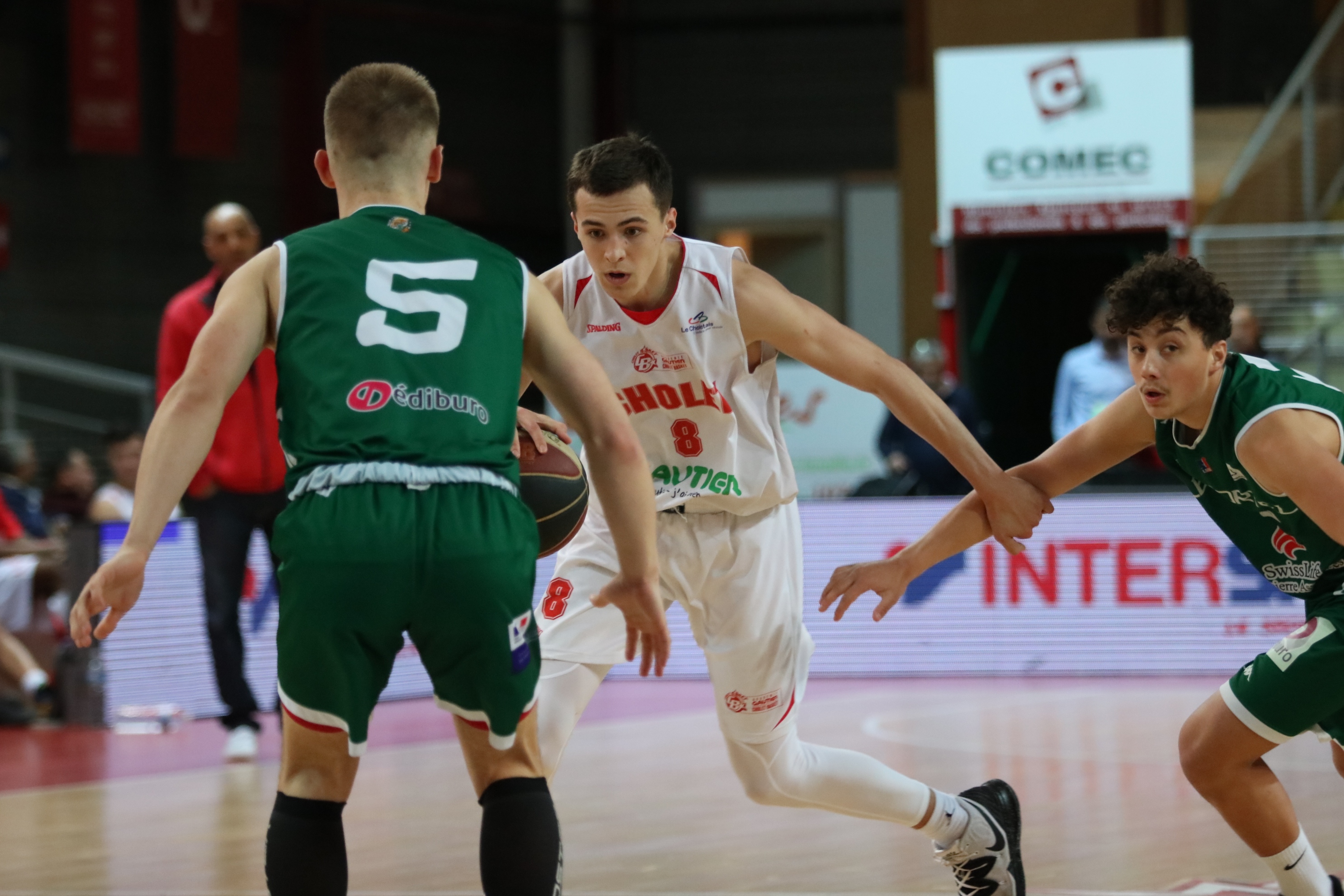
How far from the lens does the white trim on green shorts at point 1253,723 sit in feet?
11.3

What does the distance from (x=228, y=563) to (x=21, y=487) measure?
4191 millimetres

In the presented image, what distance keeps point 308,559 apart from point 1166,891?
8.15 feet

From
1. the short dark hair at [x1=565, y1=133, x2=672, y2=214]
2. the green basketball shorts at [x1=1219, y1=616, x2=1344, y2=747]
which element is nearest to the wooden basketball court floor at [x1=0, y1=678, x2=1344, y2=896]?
the green basketball shorts at [x1=1219, y1=616, x2=1344, y2=747]

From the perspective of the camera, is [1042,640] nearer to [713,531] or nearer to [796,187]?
[713,531]

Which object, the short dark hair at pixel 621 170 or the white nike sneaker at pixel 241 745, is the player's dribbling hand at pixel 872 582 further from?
the white nike sneaker at pixel 241 745

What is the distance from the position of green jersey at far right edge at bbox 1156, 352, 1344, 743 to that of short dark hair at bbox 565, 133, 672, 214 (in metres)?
1.20

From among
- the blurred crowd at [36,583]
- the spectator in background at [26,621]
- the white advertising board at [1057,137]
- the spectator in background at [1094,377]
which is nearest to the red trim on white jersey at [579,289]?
the blurred crowd at [36,583]

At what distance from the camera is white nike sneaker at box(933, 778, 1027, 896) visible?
156 inches

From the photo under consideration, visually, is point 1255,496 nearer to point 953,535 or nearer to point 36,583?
point 953,535

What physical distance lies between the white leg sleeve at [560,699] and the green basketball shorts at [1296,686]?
4.52 ft

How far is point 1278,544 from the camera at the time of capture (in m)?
3.55

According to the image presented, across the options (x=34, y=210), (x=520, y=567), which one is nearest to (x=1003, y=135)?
(x=34, y=210)

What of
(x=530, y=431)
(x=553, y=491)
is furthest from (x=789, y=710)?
(x=530, y=431)

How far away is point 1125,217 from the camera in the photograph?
42.8ft
